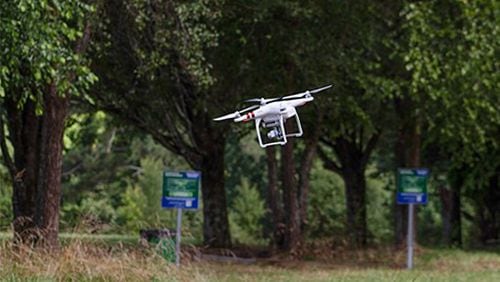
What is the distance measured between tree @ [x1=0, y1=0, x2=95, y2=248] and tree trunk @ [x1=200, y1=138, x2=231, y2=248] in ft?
27.9

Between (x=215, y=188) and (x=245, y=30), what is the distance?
652 centimetres

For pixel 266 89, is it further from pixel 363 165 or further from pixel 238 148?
pixel 238 148

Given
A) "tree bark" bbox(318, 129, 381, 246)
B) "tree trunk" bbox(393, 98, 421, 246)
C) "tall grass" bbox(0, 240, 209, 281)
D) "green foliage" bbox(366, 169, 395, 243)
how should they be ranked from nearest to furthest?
"tall grass" bbox(0, 240, 209, 281), "tree trunk" bbox(393, 98, 421, 246), "tree bark" bbox(318, 129, 381, 246), "green foliage" bbox(366, 169, 395, 243)

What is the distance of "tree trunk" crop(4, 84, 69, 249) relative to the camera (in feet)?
57.1

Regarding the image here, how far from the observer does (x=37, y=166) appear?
22594 millimetres

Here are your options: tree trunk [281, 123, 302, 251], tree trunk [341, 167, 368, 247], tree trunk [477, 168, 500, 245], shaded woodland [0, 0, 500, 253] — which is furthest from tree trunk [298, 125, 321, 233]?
tree trunk [477, 168, 500, 245]

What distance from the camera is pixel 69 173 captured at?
4638 centimetres

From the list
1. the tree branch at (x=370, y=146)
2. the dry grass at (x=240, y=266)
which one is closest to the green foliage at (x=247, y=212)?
the tree branch at (x=370, y=146)

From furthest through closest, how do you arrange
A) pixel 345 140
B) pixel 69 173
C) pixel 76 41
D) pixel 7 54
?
pixel 69 173, pixel 345 140, pixel 76 41, pixel 7 54

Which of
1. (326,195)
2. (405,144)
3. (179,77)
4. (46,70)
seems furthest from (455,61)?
(326,195)

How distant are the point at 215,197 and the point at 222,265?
6.04 m

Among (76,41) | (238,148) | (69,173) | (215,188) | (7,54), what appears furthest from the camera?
(238,148)

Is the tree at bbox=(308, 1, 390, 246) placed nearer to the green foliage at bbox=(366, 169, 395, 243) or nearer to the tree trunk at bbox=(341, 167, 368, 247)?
the tree trunk at bbox=(341, 167, 368, 247)

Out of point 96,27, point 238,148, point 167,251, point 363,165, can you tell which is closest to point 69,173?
point 238,148
